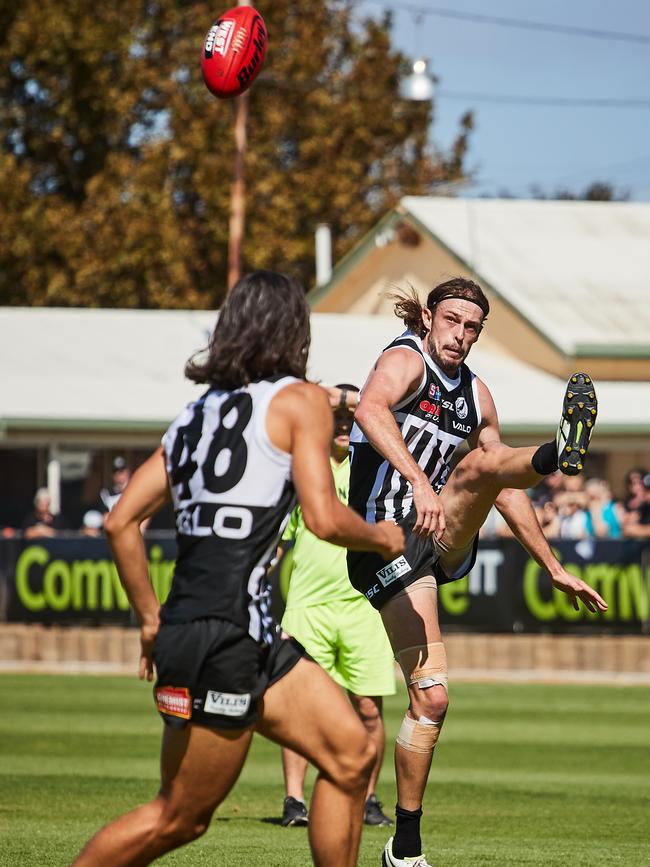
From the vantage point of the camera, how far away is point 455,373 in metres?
7.72

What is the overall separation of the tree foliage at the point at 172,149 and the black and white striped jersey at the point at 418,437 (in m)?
32.0

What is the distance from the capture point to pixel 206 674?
5254 millimetres

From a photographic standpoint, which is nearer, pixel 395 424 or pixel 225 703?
pixel 225 703

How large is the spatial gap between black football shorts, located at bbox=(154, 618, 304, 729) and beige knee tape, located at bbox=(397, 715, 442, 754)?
6.96 ft

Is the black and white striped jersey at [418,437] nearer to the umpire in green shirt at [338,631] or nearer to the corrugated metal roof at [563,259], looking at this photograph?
the umpire in green shirt at [338,631]

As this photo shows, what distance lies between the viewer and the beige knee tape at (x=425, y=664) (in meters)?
A: 7.33

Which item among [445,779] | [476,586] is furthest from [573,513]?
[445,779]

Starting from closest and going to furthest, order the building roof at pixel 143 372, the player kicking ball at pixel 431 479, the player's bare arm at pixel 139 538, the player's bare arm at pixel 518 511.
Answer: the player's bare arm at pixel 139 538, the player kicking ball at pixel 431 479, the player's bare arm at pixel 518 511, the building roof at pixel 143 372

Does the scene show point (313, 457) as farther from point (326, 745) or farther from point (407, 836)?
point (407, 836)

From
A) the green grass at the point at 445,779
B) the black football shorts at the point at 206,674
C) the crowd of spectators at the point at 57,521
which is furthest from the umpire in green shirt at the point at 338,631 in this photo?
the crowd of spectators at the point at 57,521

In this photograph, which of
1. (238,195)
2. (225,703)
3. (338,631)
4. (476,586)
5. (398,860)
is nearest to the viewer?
(225,703)

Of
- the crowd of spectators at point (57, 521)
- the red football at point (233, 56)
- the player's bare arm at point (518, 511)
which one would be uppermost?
the red football at point (233, 56)

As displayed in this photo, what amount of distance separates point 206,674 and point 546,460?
2.57 m

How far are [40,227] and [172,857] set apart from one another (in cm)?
3319
